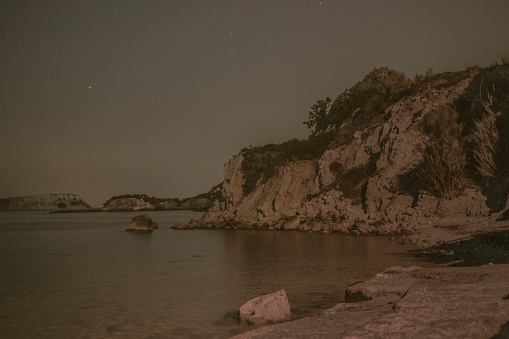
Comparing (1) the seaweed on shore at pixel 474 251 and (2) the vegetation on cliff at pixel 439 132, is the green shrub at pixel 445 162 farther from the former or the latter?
(1) the seaweed on shore at pixel 474 251

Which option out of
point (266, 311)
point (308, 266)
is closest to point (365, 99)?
point (308, 266)

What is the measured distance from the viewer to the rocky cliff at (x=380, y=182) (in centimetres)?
3388

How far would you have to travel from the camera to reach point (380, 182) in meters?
41.0

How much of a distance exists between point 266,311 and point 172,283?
9233 millimetres

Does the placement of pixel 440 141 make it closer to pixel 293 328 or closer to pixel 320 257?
pixel 320 257

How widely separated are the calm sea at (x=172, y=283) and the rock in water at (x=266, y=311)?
444 mm

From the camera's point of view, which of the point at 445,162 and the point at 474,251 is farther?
the point at 445,162

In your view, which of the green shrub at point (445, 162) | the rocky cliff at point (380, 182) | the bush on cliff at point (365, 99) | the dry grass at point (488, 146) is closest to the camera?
the dry grass at point (488, 146)

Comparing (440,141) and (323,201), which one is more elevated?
(440,141)

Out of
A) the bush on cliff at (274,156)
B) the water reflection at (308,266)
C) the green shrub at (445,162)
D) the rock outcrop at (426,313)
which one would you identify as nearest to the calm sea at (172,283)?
the water reflection at (308,266)

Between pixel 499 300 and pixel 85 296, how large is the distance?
14.7 metres

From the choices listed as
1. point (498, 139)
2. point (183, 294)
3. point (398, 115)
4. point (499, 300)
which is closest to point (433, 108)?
point (398, 115)

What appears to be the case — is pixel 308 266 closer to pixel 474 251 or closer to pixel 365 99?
pixel 474 251

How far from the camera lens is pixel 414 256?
22844 mm
